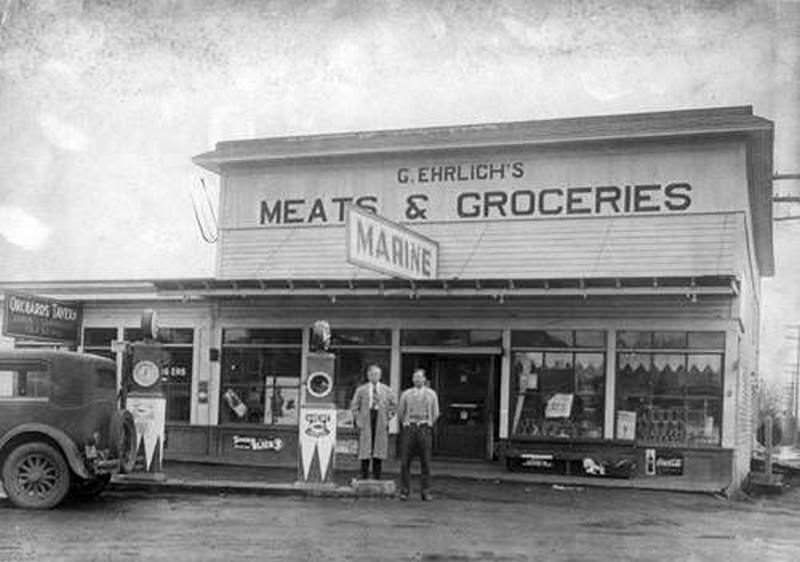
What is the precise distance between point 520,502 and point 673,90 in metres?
5.94

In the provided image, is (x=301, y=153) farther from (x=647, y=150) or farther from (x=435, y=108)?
(x=647, y=150)

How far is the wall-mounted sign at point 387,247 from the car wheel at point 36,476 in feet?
17.5

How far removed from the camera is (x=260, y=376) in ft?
68.0

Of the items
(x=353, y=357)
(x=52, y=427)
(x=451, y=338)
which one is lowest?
(x=52, y=427)

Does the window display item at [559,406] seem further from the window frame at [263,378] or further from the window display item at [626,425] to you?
the window frame at [263,378]

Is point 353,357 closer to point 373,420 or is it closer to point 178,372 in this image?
point 178,372

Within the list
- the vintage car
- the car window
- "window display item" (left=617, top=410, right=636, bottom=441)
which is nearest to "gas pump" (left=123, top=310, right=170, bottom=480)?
the vintage car

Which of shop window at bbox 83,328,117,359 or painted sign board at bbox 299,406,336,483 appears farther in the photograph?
shop window at bbox 83,328,117,359

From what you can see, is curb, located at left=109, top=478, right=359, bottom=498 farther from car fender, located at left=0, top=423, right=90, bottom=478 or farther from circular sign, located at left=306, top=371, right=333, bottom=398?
car fender, located at left=0, top=423, right=90, bottom=478

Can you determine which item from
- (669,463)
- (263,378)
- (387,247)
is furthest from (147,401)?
(669,463)

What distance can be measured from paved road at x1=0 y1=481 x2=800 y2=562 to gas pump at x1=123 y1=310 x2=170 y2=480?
1040 millimetres

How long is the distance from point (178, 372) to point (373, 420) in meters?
7.08

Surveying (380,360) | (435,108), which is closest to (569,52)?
A: (435,108)

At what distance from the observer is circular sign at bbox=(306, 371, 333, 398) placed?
51.9 feet
